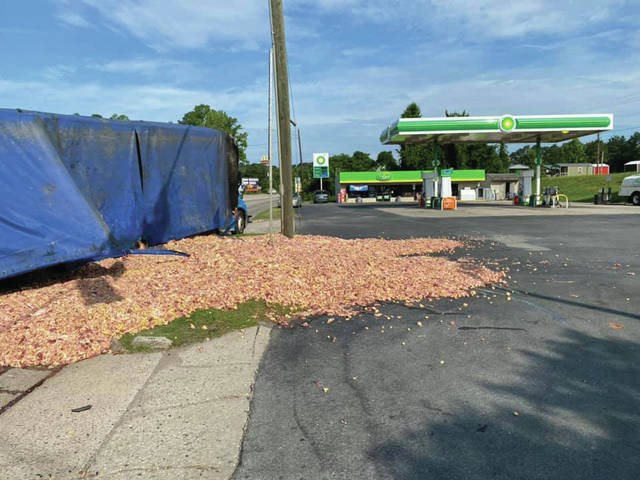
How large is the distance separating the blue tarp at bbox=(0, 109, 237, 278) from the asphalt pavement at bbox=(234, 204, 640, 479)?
3.71 metres

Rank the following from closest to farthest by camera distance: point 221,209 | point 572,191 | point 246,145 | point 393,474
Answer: point 393,474
point 221,209
point 572,191
point 246,145

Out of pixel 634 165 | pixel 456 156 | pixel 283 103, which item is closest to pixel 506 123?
pixel 283 103

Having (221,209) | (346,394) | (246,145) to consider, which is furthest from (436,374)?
(246,145)

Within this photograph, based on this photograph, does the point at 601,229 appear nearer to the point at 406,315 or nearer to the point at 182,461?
the point at 406,315

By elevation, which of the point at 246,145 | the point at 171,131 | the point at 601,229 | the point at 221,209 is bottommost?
the point at 601,229

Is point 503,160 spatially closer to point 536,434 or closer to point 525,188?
point 525,188

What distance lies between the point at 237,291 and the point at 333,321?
1.58 metres

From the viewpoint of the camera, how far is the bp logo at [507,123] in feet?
99.4

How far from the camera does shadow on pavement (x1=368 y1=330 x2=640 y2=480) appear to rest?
2.75 meters

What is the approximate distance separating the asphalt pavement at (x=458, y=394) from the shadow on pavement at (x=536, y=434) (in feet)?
0.03

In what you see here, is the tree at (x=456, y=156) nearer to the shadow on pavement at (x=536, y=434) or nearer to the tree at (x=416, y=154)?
the tree at (x=416, y=154)

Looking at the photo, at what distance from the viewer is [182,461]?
9.50ft

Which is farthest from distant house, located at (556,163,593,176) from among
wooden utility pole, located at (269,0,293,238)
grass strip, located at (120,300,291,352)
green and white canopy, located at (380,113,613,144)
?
grass strip, located at (120,300,291,352)

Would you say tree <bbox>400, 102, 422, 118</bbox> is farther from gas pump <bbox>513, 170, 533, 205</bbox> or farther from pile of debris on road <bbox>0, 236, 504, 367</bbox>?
pile of debris on road <bbox>0, 236, 504, 367</bbox>
